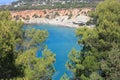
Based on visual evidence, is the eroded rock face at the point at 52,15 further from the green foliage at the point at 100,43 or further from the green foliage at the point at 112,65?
the green foliage at the point at 112,65

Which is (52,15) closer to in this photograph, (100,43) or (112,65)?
(100,43)

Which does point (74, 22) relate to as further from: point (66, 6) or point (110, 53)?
point (110, 53)

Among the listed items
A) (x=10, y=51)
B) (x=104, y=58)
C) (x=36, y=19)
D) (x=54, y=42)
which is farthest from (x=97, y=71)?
(x=36, y=19)

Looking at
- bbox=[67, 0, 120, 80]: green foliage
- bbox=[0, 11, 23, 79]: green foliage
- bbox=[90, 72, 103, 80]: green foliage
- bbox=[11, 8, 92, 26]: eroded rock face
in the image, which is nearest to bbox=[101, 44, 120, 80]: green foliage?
bbox=[67, 0, 120, 80]: green foliage

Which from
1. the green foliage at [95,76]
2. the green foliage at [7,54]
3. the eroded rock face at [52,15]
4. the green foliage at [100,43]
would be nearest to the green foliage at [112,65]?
the green foliage at [100,43]

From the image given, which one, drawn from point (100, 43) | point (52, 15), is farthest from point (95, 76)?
point (52, 15)

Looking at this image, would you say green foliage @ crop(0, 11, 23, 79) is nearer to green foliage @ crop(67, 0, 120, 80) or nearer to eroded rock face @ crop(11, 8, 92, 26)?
green foliage @ crop(67, 0, 120, 80)
